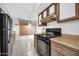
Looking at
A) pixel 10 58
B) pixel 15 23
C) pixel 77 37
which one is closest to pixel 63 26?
pixel 77 37

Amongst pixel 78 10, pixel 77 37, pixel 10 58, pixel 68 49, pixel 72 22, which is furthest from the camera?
pixel 72 22

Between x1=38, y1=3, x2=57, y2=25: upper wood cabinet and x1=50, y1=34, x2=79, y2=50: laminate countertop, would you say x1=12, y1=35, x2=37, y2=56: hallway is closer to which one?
x1=38, y1=3, x2=57, y2=25: upper wood cabinet

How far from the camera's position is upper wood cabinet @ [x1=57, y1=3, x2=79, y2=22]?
214cm

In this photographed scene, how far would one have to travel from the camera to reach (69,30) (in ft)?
8.67

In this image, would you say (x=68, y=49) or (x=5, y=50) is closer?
(x=68, y=49)

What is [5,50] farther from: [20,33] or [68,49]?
[20,33]

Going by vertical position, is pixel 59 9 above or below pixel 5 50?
above

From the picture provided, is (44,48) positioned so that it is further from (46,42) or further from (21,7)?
(21,7)

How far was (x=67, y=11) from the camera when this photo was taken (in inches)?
102

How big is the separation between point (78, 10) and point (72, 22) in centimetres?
47

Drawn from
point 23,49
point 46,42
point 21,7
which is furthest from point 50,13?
point 23,49

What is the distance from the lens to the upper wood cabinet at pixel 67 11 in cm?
214

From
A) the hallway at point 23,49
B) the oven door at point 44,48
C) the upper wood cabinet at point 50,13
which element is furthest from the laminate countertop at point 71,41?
the hallway at point 23,49

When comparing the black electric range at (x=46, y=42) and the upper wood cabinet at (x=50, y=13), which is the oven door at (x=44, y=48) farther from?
the upper wood cabinet at (x=50, y=13)
